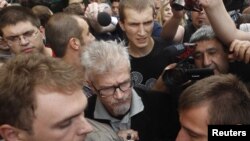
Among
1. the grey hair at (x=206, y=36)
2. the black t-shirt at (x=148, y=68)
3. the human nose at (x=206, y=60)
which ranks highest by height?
the grey hair at (x=206, y=36)

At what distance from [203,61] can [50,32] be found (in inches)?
47.2

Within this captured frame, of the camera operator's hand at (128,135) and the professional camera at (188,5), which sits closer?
the camera operator's hand at (128,135)

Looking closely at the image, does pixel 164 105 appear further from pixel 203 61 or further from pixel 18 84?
pixel 18 84

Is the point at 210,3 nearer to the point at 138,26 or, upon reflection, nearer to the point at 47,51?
the point at 138,26

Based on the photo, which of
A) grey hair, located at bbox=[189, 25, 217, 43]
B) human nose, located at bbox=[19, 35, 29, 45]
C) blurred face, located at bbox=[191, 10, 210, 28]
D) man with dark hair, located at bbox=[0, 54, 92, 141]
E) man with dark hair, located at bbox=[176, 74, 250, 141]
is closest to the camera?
man with dark hair, located at bbox=[0, 54, 92, 141]

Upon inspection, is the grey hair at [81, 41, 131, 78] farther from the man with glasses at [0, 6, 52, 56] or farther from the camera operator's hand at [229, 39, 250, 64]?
the man with glasses at [0, 6, 52, 56]

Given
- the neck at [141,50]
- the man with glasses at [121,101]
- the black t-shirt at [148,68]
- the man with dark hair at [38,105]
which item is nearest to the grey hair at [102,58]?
the man with glasses at [121,101]

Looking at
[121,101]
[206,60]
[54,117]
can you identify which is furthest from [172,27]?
[54,117]

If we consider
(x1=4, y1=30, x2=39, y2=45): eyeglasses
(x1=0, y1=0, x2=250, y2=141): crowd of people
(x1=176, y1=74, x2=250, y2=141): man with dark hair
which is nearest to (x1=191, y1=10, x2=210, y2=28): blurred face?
(x1=0, y1=0, x2=250, y2=141): crowd of people

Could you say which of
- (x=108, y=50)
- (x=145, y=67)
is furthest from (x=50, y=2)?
(x=108, y=50)

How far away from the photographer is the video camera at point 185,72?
202 cm

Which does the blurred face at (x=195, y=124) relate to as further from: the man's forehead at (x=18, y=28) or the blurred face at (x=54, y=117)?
the man's forehead at (x=18, y=28)

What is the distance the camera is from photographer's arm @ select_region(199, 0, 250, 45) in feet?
6.43

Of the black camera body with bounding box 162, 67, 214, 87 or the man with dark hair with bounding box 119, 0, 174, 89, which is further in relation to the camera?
the man with dark hair with bounding box 119, 0, 174, 89
